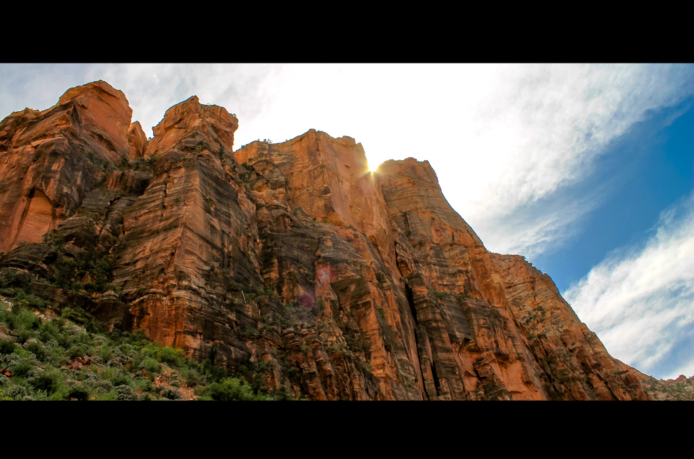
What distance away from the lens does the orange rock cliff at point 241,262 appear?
74.5ft

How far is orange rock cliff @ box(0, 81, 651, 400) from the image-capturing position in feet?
74.5

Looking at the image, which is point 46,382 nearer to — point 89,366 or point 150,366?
point 89,366

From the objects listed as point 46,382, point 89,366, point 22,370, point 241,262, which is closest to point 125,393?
point 89,366

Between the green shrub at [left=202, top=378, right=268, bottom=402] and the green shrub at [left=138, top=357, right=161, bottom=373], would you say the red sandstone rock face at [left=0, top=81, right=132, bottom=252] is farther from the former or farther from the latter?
the green shrub at [left=202, top=378, right=268, bottom=402]

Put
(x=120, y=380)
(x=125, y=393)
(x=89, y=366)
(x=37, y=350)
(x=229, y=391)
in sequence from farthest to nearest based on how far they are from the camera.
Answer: (x=229, y=391) → (x=89, y=366) → (x=120, y=380) → (x=37, y=350) → (x=125, y=393)

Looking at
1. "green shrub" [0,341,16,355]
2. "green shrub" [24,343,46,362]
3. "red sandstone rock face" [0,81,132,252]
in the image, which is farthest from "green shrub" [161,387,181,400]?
"red sandstone rock face" [0,81,132,252]

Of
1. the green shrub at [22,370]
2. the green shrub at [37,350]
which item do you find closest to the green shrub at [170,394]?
the green shrub at [37,350]

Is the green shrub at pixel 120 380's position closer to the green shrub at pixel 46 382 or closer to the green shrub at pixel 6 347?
the green shrub at pixel 46 382

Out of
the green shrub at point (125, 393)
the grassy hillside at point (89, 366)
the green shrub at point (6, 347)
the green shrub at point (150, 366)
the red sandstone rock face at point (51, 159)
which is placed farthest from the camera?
the red sandstone rock face at point (51, 159)

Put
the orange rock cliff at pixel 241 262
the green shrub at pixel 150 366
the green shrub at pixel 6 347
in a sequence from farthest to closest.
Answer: the orange rock cliff at pixel 241 262 → the green shrub at pixel 150 366 → the green shrub at pixel 6 347

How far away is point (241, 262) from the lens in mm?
29141

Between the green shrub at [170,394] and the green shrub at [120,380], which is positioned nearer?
the green shrub at [120,380]
